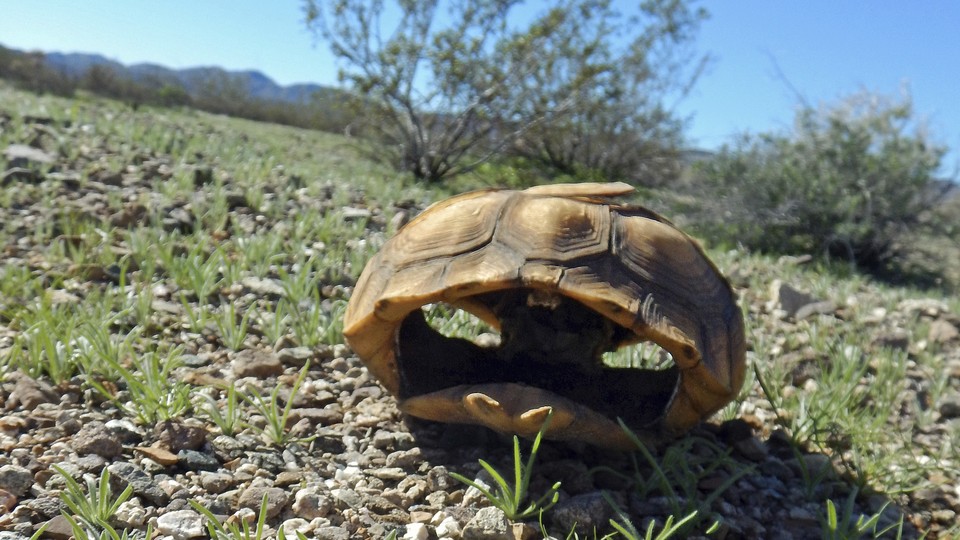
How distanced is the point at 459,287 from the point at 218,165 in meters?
3.75

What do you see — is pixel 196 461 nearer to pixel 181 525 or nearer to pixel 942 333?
pixel 181 525

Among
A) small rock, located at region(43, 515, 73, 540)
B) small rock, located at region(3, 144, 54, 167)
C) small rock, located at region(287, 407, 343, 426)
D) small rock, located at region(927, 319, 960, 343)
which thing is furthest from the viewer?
small rock, located at region(3, 144, 54, 167)

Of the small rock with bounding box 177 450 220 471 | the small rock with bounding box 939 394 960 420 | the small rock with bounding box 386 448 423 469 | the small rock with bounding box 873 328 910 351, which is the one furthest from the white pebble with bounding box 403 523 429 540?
the small rock with bounding box 873 328 910 351

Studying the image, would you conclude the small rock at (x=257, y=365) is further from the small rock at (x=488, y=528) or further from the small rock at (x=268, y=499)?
the small rock at (x=488, y=528)

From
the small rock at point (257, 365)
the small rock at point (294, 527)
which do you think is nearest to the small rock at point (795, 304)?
the small rock at point (257, 365)

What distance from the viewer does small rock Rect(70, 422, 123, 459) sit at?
1.76m

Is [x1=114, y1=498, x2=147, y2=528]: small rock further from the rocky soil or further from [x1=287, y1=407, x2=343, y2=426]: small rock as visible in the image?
[x1=287, y1=407, x2=343, y2=426]: small rock

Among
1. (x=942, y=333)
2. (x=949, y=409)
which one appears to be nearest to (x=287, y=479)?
(x=949, y=409)

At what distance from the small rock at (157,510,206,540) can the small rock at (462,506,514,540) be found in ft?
1.75

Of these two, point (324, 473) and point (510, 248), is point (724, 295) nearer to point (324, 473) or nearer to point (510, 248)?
point (510, 248)

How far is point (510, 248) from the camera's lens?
1771 millimetres

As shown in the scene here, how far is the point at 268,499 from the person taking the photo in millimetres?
1633

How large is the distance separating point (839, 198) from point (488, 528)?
615cm

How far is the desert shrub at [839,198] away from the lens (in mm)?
6734
